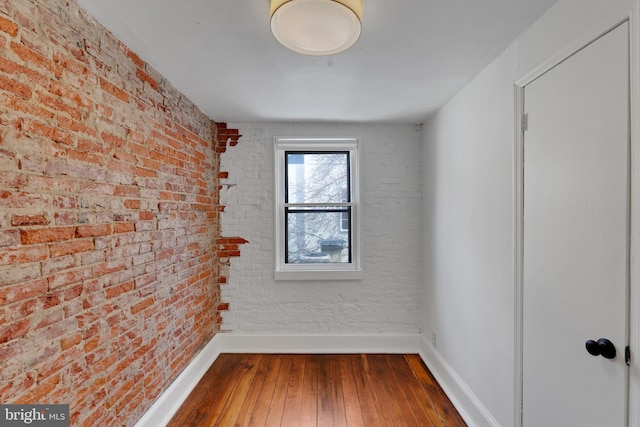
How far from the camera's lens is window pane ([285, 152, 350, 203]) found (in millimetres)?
3432

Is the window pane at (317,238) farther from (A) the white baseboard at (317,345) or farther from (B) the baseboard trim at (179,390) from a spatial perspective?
(B) the baseboard trim at (179,390)

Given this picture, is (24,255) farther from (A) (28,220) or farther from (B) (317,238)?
(B) (317,238)

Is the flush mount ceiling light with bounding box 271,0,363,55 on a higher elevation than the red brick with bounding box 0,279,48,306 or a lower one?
higher

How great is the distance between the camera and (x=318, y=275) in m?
3.23

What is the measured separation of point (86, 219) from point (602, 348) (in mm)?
2211

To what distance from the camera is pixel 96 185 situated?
1.52 metres

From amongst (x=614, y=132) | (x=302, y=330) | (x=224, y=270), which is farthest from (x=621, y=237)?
(x=224, y=270)

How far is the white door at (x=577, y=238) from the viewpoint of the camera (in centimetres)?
110

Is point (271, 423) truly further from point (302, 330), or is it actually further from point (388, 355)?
point (388, 355)

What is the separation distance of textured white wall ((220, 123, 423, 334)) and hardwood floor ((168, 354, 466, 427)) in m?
0.35

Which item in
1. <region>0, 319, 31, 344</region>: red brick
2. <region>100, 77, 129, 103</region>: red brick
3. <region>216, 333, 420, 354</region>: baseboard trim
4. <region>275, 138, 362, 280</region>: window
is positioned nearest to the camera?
<region>0, 319, 31, 344</region>: red brick

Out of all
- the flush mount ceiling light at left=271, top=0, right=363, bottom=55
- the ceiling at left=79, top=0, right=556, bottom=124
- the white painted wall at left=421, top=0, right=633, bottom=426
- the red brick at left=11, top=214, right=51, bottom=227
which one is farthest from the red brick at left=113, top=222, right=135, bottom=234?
the white painted wall at left=421, top=0, right=633, bottom=426

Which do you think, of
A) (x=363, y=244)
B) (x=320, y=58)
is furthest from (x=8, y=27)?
(x=363, y=244)

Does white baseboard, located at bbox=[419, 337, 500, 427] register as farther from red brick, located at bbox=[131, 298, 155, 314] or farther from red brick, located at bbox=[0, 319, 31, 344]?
red brick, located at bbox=[0, 319, 31, 344]
